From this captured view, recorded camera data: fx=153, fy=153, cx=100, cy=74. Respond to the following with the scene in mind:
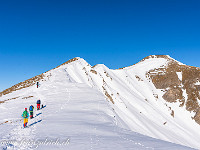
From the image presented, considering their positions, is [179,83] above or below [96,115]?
above

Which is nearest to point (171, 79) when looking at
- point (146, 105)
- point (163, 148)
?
point (146, 105)

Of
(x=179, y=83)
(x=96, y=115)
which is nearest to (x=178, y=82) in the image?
(x=179, y=83)

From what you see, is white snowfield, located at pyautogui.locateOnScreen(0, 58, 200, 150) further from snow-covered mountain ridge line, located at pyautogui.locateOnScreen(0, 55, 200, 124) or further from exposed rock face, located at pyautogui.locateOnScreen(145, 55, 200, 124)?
exposed rock face, located at pyautogui.locateOnScreen(145, 55, 200, 124)

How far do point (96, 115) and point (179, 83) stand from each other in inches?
2452

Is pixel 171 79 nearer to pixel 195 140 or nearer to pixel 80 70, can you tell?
pixel 195 140

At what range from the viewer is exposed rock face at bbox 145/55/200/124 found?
198ft

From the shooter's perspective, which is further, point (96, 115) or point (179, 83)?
point (179, 83)

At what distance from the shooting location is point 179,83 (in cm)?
6725

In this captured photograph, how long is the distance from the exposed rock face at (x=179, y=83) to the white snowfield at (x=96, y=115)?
3078 millimetres

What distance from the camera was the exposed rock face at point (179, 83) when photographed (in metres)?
60.4

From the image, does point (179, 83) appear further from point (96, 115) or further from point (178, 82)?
point (96, 115)

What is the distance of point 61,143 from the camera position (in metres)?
8.16

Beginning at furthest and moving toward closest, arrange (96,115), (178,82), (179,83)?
(178,82) → (179,83) → (96,115)

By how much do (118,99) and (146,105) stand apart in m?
12.7
